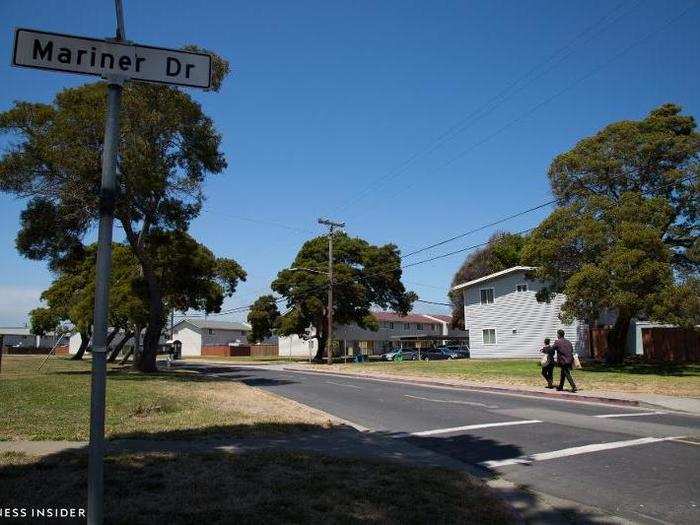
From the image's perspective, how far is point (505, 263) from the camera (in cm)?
5828

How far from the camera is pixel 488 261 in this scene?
64.9m

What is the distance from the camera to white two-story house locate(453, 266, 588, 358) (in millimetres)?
42750

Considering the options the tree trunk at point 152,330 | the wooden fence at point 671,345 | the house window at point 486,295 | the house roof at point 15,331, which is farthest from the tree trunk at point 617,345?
the house roof at point 15,331

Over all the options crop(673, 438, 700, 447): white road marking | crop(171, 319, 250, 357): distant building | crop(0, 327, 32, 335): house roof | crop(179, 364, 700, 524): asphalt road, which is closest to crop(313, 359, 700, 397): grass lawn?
crop(179, 364, 700, 524): asphalt road

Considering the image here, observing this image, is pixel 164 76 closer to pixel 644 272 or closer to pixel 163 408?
pixel 163 408

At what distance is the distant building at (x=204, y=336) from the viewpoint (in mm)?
92812

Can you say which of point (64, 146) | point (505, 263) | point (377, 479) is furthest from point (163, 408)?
point (505, 263)

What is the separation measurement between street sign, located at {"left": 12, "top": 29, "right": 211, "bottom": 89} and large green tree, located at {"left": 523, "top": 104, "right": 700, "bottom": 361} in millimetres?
24381

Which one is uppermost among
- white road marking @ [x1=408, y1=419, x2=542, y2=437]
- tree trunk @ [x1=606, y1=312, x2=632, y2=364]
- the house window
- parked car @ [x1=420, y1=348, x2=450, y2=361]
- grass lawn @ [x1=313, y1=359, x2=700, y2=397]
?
the house window

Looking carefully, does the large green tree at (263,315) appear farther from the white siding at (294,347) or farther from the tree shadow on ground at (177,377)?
the tree shadow on ground at (177,377)

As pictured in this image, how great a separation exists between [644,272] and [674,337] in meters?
13.0

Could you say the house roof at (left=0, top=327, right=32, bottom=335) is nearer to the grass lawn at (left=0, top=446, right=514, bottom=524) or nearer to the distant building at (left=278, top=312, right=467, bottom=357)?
the distant building at (left=278, top=312, right=467, bottom=357)

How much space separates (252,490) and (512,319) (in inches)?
1606

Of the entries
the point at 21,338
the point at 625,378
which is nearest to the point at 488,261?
the point at 625,378
